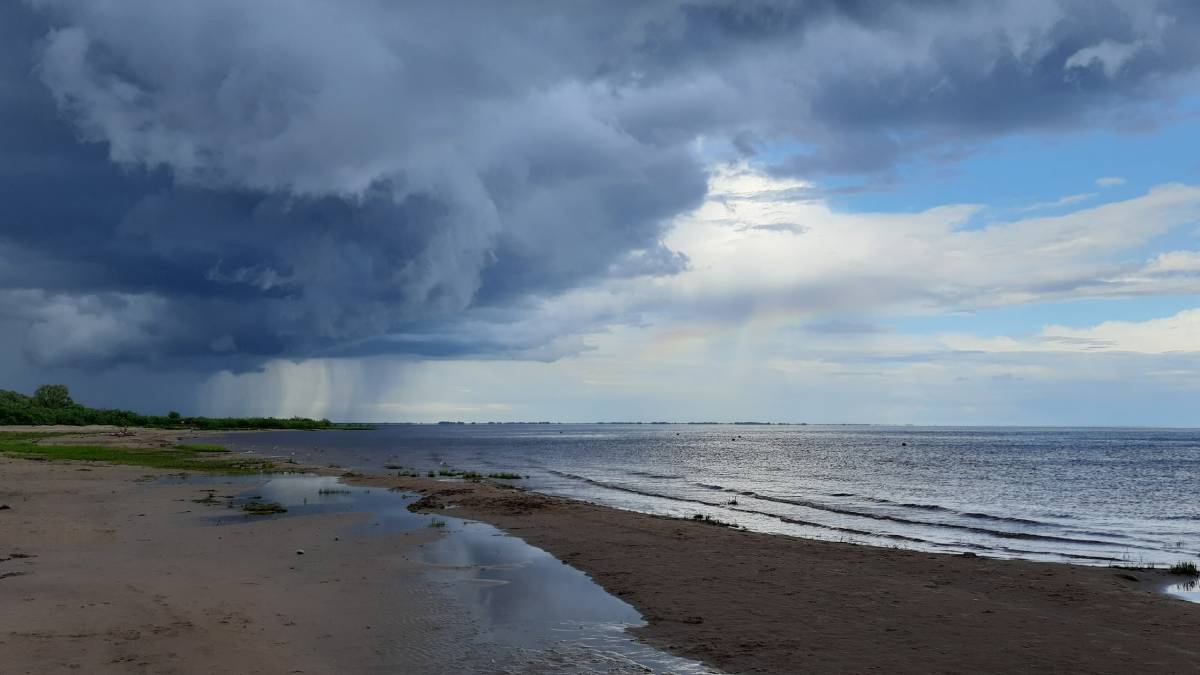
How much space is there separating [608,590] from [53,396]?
213424mm

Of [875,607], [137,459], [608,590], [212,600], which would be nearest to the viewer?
[212,600]

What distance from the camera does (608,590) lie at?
18000 mm

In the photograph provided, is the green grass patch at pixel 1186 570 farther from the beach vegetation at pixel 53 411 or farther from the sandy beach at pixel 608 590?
the beach vegetation at pixel 53 411

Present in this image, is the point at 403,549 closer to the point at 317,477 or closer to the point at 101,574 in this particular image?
the point at 101,574

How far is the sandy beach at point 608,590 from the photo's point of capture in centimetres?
1235

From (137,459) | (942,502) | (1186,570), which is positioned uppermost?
(137,459)

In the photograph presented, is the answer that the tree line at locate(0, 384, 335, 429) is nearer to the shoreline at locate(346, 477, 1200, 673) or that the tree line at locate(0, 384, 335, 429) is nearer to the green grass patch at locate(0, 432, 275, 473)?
the green grass patch at locate(0, 432, 275, 473)

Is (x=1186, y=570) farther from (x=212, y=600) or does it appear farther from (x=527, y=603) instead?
(x=212, y=600)

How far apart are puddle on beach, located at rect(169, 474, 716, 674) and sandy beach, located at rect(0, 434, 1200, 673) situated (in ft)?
2.00

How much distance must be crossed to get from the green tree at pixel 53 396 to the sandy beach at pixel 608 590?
188429 millimetres

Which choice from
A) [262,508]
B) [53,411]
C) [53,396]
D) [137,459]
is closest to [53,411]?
[53,411]

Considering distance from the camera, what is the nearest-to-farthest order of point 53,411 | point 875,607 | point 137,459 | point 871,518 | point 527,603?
point 875,607 < point 527,603 < point 871,518 < point 137,459 < point 53,411

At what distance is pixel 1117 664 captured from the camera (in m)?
12.5

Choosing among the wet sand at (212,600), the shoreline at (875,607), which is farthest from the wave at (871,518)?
the wet sand at (212,600)
